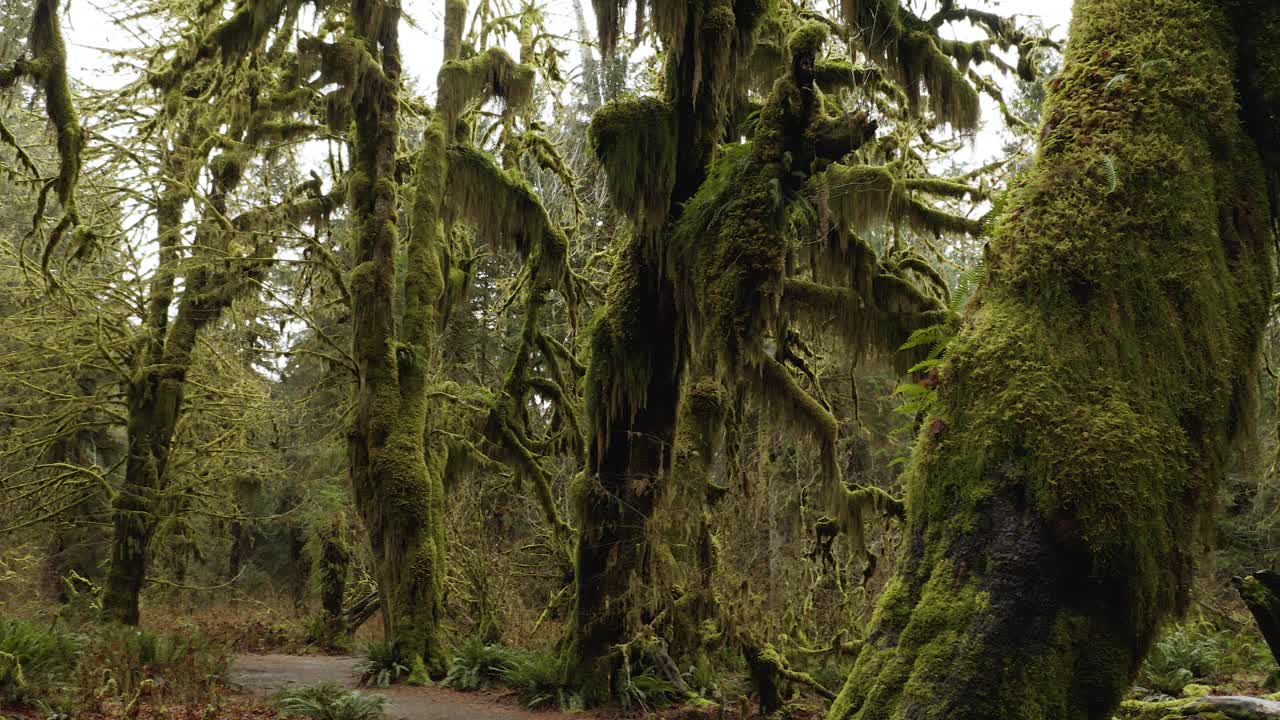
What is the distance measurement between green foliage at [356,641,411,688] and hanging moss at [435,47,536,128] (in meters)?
7.24

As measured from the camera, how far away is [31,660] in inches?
304

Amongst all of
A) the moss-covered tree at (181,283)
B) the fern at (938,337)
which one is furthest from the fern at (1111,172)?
the moss-covered tree at (181,283)

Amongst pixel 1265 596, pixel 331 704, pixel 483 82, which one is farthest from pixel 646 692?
pixel 483 82

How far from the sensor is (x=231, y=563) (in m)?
27.2

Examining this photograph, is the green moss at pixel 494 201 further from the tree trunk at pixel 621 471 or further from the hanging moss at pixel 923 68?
the hanging moss at pixel 923 68

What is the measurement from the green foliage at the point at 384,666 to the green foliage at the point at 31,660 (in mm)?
3134

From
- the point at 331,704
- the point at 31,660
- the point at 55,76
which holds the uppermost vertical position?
the point at 55,76

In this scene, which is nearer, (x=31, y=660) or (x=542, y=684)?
(x=31, y=660)

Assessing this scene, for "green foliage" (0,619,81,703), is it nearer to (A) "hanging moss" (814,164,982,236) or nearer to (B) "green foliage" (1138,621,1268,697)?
(A) "hanging moss" (814,164,982,236)

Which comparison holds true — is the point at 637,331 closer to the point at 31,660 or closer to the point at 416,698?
the point at 416,698

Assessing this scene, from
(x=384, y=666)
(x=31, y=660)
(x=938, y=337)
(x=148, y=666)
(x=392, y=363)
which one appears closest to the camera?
(x=938, y=337)

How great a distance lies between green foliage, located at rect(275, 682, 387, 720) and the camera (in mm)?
7852

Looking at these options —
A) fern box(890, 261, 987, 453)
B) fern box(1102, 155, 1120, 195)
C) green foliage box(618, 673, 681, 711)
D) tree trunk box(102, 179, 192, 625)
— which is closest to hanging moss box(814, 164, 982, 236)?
fern box(890, 261, 987, 453)

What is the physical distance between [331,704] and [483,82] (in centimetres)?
867
